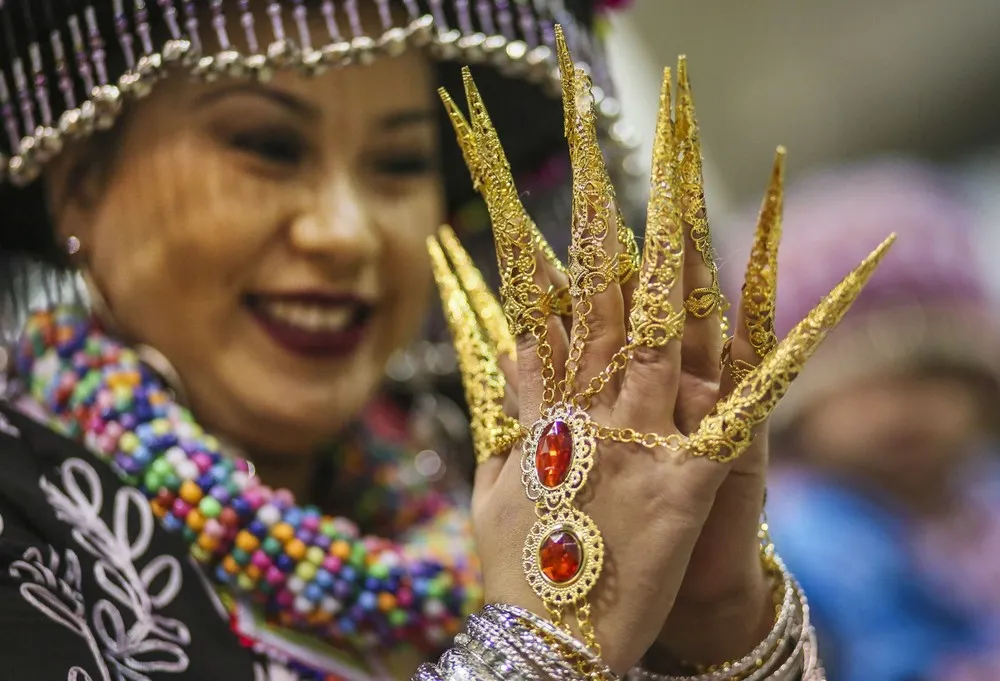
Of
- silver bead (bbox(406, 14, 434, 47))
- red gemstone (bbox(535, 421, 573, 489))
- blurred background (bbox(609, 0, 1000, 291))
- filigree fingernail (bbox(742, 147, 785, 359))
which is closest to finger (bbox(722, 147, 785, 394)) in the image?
filigree fingernail (bbox(742, 147, 785, 359))

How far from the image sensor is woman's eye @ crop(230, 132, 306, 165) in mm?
868

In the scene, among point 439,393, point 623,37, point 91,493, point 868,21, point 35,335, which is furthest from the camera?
point 868,21

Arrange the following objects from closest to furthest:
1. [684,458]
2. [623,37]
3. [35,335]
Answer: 1. [684,458]
2. [35,335]
3. [623,37]

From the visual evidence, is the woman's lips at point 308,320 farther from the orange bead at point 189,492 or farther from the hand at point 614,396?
the hand at point 614,396

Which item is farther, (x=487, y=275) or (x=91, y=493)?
(x=487, y=275)

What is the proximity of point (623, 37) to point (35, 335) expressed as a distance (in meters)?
0.66

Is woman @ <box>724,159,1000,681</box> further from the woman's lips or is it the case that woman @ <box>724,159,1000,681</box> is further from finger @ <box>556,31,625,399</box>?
finger @ <box>556,31,625,399</box>

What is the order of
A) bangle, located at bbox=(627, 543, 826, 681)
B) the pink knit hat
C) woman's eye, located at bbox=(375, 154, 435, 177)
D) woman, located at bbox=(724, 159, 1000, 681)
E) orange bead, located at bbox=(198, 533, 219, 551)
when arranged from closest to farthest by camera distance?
1. bangle, located at bbox=(627, 543, 826, 681)
2. orange bead, located at bbox=(198, 533, 219, 551)
3. woman's eye, located at bbox=(375, 154, 435, 177)
4. woman, located at bbox=(724, 159, 1000, 681)
5. the pink knit hat

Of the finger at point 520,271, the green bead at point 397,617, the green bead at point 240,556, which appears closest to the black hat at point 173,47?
the finger at point 520,271

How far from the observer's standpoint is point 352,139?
0.89 metres

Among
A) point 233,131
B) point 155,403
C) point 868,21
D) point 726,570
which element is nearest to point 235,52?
point 233,131

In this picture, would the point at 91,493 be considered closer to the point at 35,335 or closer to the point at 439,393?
the point at 35,335

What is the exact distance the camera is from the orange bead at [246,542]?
0.82m

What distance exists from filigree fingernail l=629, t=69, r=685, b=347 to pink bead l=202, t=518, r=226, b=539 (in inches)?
15.0
